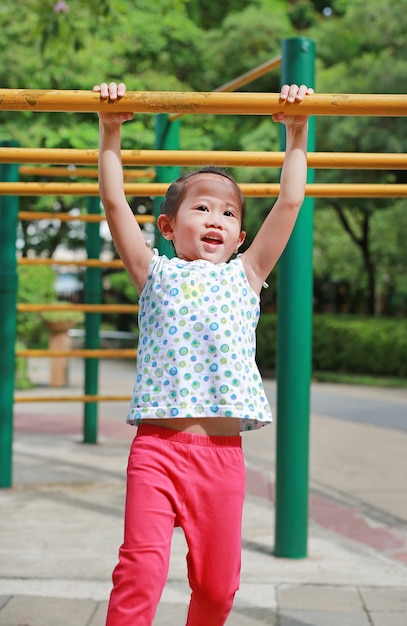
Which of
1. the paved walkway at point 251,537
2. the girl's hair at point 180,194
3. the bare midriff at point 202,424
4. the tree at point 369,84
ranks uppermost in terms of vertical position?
the tree at point 369,84

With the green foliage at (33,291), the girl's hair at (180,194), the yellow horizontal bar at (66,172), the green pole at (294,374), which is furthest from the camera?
the green foliage at (33,291)

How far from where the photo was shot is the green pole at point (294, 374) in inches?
149

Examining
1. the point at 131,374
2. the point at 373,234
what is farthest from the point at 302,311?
the point at 373,234

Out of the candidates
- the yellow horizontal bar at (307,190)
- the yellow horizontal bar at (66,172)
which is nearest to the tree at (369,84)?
the yellow horizontal bar at (66,172)

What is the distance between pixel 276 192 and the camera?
3.09 metres

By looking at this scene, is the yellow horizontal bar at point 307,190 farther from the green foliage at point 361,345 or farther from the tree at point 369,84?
the green foliage at point 361,345

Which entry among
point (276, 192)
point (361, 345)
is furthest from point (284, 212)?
point (361, 345)

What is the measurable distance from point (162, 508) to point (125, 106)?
0.87 meters

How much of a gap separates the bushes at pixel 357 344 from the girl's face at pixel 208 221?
13.3 m

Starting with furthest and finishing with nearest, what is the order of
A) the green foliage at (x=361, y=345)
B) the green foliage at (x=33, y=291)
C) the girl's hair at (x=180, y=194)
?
the green foliage at (x=361, y=345)
the green foliage at (x=33, y=291)
the girl's hair at (x=180, y=194)

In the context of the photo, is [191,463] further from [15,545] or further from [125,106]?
[15,545]

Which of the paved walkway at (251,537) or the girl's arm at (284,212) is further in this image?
the paved walkway at (251,537)

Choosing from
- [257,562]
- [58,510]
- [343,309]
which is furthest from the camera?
[343,309]

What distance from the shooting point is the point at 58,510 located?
462 centimetres
